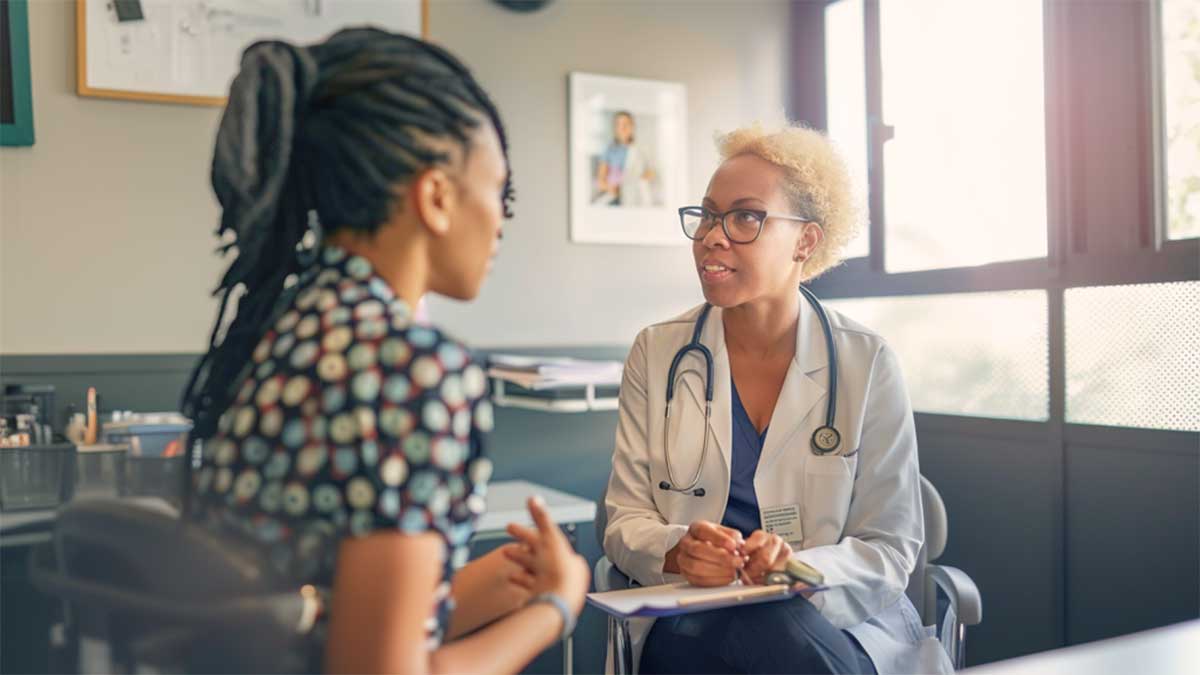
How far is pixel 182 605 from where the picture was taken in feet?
2.06

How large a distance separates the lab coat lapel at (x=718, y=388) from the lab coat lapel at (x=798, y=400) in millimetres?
67

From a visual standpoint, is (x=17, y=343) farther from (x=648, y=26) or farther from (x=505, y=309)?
(x=648, y=26)

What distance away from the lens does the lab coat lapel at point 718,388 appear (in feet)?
5.30

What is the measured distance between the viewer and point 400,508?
0.61m

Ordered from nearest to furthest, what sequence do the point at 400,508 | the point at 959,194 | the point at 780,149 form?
the point at 400,508 → the point at 780,149 → the point at 959,194

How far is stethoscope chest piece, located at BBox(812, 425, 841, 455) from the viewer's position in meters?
1.56

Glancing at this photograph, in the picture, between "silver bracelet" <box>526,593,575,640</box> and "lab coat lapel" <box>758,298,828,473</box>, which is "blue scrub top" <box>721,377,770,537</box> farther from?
"silver bracelet" <box>526,593,575,640</box>

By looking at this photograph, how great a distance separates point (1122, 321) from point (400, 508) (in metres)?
1.91

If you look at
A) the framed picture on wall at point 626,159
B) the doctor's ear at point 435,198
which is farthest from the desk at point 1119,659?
the framed picture on wall at point 626,159

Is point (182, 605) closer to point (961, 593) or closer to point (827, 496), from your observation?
point (827, 496)

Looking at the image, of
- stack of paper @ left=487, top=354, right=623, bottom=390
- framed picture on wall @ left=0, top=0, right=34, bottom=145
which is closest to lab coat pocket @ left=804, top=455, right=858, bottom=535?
stack of paper @ left=487, top=354, right=623, bottom=390

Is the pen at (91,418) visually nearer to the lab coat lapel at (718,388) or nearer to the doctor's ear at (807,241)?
the lab coat lapel at (718,388)

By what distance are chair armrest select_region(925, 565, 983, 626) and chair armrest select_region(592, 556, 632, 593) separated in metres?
0.54

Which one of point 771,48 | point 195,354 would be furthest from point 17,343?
point 771,48
